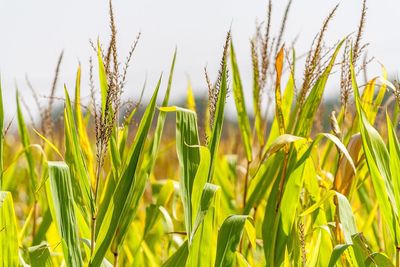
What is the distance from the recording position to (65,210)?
1.30m

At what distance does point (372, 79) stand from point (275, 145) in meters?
0.34

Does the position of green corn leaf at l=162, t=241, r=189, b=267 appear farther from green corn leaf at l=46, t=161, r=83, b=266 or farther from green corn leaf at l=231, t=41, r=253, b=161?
green corn leaf at l=231, t=41, r=253, b=161

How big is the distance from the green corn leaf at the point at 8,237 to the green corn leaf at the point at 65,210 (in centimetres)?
8

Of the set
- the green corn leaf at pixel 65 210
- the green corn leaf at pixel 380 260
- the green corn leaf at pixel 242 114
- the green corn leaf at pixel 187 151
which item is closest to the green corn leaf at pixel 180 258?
the green corn leaf at pixel 187 151

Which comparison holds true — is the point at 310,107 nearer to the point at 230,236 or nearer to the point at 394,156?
the point at 394,156

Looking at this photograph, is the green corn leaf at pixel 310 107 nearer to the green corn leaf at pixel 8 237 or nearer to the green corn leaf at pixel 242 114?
the green corn leaf at pixel 242 114

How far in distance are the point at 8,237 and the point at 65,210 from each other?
13cm

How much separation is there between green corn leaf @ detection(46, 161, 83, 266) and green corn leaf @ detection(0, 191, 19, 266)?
8cm

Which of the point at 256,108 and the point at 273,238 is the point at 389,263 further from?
the point at 256,108

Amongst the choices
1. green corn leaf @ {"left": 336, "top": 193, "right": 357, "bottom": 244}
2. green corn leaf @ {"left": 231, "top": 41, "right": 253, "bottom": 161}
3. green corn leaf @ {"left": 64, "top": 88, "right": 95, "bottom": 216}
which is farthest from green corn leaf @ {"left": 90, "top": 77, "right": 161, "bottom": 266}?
green corn leaf @ {"left": 231, "top": 41, "right": 253, "bottom": 161}

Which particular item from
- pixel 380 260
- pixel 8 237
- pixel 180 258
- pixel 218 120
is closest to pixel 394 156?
pixel 380 260

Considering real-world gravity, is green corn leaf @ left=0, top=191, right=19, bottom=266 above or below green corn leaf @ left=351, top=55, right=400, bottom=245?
below

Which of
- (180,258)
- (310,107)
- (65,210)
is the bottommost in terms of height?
(180,258)

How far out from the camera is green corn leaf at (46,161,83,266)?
1.27 metres
